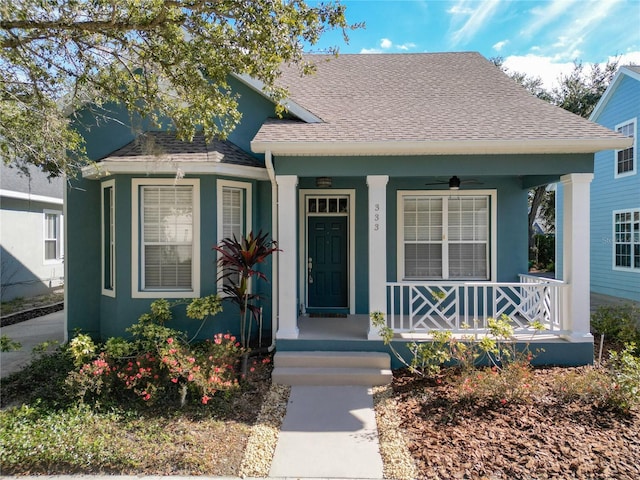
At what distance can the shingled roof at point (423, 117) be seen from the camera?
532cm

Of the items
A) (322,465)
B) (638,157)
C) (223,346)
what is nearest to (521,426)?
(322,465)

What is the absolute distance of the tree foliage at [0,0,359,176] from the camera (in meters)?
4.54

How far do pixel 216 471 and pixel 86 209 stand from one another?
5481mm

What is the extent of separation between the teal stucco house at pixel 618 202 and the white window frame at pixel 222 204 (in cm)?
1068

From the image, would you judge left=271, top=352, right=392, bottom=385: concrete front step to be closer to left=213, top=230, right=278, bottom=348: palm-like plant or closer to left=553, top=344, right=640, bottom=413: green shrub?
left=213, top=230, right=278, bottom=348: palm-like plant

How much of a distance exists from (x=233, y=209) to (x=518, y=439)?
5.05 m

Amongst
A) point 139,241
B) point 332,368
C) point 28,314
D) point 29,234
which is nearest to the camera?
point 332,368

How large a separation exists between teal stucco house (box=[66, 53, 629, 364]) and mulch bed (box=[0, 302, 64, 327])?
378 cm

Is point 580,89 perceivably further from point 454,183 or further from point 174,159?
point 174,159

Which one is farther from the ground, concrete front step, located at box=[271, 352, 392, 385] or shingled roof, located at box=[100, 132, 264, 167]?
shingled roof, located at box=[100, 132, 264, 167]

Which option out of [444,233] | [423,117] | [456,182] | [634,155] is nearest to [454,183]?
[456,182]

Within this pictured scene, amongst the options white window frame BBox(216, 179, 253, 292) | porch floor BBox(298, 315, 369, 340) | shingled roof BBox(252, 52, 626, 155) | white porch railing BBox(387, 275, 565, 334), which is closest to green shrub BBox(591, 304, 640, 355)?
white porch railing BBox(387, 275, 565, 334)

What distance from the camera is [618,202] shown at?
11797 millimetres

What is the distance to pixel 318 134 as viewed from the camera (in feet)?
18.3
